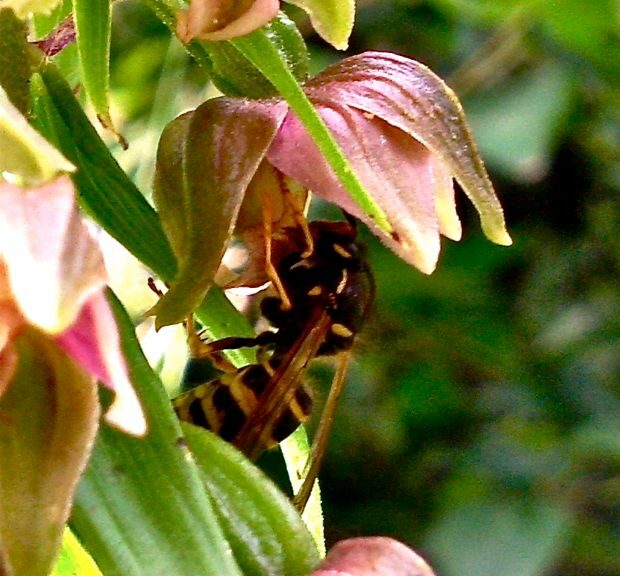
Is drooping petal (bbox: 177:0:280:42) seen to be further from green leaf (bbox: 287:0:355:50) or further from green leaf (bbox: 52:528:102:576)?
green leaf (bbox: 52:528:102:576)

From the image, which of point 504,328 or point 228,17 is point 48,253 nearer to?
point 228,17

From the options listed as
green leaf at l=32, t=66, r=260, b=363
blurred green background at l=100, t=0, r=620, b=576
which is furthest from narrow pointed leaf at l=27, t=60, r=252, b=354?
blurred green background at l=100, t=0, r=620, b=576

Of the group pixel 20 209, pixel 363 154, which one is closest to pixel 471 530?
pixel 363 154

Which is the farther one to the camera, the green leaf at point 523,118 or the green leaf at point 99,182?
the green leaf at point 523,118

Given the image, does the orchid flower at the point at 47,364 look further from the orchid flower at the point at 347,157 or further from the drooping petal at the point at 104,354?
the orchid flower at the point at 347,157

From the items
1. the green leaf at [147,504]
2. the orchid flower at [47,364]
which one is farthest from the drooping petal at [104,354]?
the green leaf at [147,504]

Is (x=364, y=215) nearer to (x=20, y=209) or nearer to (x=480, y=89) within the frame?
(x=20, y=209)
